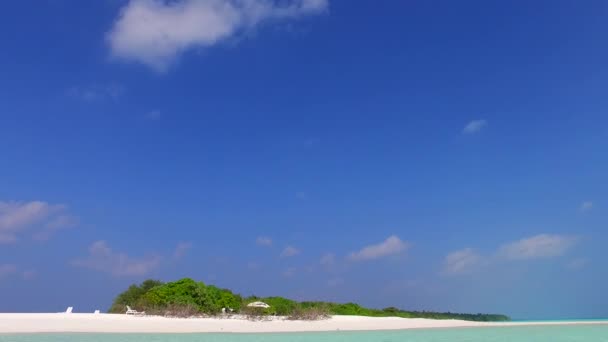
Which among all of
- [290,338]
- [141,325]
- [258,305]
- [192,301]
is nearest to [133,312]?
[192,301]

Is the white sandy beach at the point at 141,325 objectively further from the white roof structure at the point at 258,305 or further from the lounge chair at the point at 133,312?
the white roof structure at the point at 258,305

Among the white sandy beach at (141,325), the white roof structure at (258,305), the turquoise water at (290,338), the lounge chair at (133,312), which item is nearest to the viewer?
the turquoise water at (290,338)

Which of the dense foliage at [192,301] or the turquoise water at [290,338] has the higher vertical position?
the dense foliage at [192,301]

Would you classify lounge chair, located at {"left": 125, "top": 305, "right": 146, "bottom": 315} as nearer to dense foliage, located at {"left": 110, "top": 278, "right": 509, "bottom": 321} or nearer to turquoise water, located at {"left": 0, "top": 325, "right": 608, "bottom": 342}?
dense foliage, located at {"left": 110, "top": 278, "right": 509, "bottom": 321}

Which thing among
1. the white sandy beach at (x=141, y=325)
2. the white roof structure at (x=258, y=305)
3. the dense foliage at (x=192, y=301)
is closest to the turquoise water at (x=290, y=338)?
the white sandy beach at (x=141, y=325)

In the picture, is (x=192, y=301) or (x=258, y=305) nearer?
(x=192, y=301)

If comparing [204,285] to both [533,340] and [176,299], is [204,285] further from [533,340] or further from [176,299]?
[533,340]

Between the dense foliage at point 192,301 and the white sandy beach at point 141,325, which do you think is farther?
the dense foliage at point 192,301

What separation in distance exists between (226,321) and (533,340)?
609 inches

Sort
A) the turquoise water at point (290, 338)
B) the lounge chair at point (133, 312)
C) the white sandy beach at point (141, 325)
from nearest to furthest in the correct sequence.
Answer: the turquoise water at point (290, 338) → the white sandy beach at point (141, 325) → the lounge chair at point (133, 312)

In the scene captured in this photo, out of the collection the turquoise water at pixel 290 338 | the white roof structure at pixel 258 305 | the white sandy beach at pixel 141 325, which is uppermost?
the white roof structure at pixel 258 305

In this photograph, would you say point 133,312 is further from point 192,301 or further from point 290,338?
point 290,338

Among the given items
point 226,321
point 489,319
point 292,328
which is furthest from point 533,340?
point 489,319

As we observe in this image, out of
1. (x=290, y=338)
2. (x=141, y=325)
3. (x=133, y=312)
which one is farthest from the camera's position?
(x=133, y=312)
